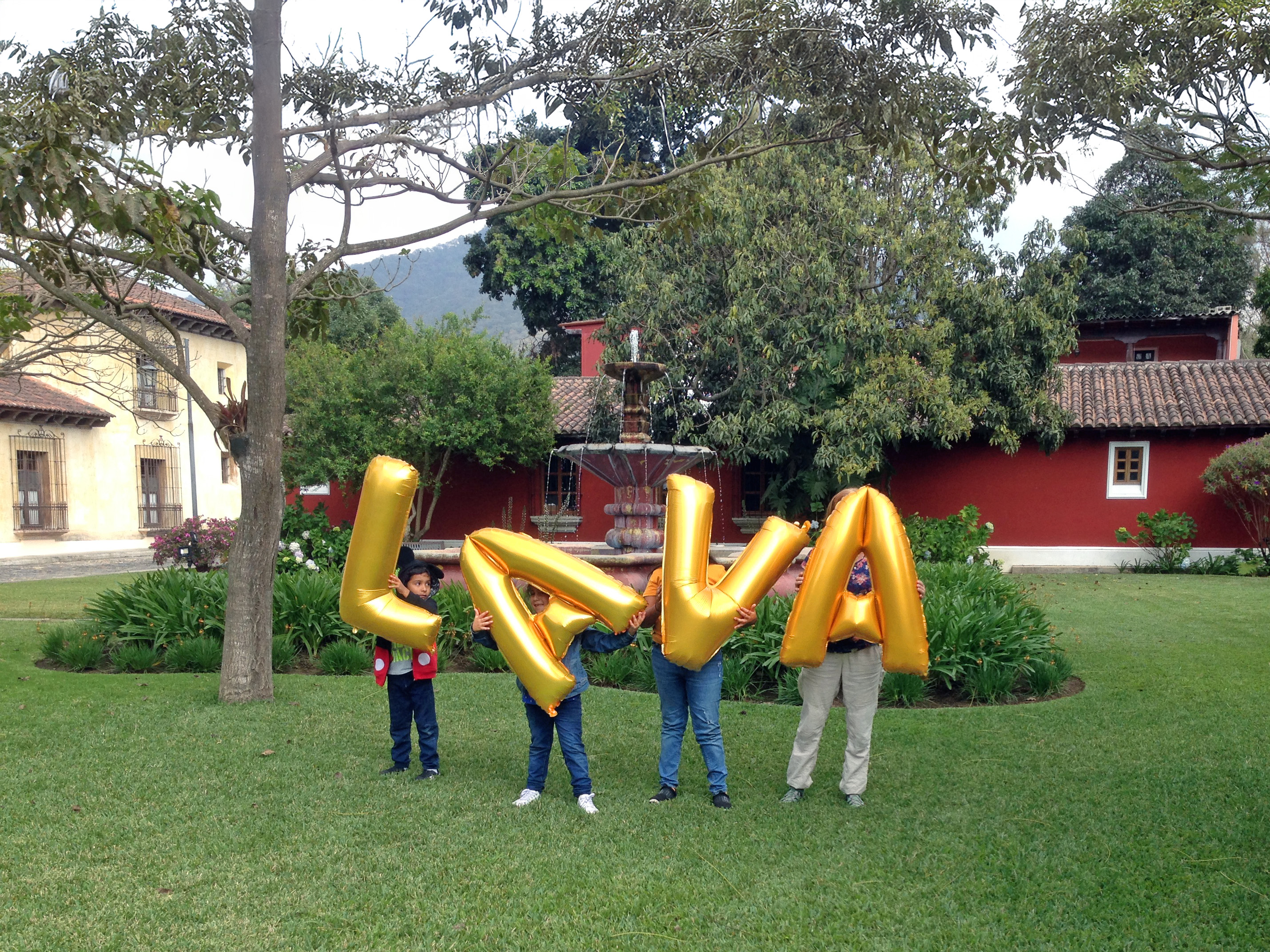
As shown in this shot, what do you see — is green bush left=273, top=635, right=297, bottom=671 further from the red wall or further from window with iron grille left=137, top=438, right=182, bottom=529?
window with iron grille left=137, top=438, right=182, bottom=529

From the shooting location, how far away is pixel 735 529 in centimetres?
2108

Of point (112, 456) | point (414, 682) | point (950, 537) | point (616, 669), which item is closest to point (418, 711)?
point (414, 682)

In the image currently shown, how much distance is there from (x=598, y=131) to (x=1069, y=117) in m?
3.72

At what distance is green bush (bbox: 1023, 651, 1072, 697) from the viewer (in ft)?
25.0

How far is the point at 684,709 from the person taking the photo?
16.5ft

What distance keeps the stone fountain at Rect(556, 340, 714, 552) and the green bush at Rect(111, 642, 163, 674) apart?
4.30 meters

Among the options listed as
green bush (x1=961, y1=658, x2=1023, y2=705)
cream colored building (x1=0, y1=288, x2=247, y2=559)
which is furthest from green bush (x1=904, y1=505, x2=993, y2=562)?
cream colored building (x1=0, y1=288, x2=247, y2=559)

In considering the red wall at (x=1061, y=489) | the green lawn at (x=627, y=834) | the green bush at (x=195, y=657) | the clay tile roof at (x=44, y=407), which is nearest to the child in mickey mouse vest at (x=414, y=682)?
the green lawn at (x=627, y=834)

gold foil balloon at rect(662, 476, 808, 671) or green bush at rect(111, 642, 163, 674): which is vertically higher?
gold foil balloon at rect(662, 476, 808, 671)

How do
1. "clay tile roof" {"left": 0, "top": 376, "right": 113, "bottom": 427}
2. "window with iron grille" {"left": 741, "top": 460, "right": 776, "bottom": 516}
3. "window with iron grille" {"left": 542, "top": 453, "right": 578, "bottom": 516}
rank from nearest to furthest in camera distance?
"window with iron grille" {"left": 741, "top": 460, "right": 776, "bottom": 516} < "window with iron grille" {"left": 542, "top": 453, "right": 578, "bottom": 516} < "clay tile roof" {"left": 0, "top": 376, "right": 113, "bottom": 427}

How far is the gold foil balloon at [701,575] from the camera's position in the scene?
4.60 m

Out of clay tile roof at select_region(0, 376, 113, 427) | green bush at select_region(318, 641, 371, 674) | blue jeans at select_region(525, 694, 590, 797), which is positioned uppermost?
clay tile roof at select_region(0, 376, 113, 427)

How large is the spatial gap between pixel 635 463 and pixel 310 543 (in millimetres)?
7421

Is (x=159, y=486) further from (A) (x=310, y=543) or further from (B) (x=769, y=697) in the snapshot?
(B) (x=769, y=697)
